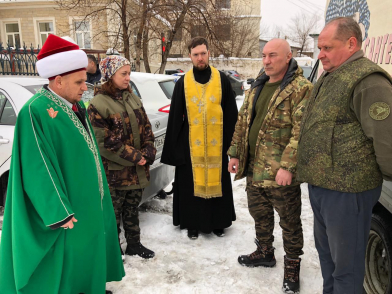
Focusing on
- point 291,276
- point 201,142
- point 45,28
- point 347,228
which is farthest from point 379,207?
point 45,28

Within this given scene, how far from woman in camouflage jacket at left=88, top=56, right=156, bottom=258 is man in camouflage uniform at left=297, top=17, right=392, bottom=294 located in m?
1.47

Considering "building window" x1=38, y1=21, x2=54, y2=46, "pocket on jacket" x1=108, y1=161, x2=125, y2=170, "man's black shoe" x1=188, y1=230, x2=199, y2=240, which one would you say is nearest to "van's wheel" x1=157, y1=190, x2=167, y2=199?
"man's black shoe" x1=188, y1=230, x2=199, y2=240

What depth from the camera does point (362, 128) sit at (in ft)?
5.56

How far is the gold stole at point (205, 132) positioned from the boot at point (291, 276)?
1.03 m

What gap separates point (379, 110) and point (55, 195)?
173 cm

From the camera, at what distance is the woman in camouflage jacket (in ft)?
8.93

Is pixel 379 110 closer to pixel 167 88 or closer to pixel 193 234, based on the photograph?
pixel 193 234

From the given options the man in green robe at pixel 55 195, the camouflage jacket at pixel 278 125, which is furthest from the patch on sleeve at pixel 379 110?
the man in green robe at pixel 55 195

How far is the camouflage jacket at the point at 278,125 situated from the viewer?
2330mm

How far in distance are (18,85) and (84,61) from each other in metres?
1.95

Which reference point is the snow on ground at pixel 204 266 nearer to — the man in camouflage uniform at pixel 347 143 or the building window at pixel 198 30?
the man in camouflage uniform at pixel 347 143

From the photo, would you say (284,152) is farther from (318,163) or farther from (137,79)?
(137,79)

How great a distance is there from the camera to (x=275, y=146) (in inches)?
98.3

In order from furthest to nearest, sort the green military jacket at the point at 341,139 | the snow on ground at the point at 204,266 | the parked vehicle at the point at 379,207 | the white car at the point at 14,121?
the white car at the point at 14,121
the snow on ground at the point at 204,266
the parked vehicle at the point at 379,207
the green military jacket at the point at 341,139
